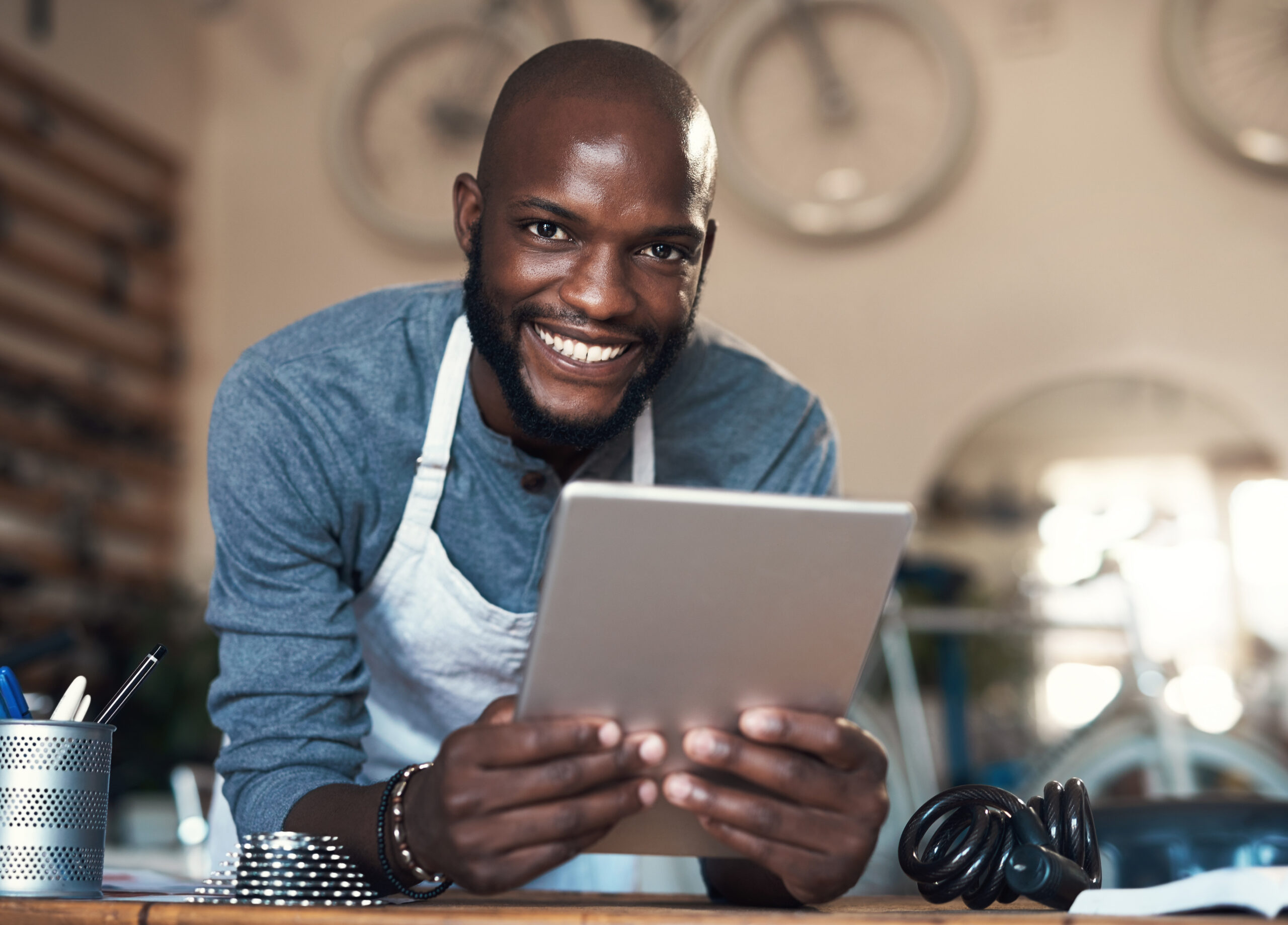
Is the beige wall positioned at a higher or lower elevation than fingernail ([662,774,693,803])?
higher

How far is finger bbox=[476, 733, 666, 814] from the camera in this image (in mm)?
674

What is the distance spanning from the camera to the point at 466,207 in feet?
4.07

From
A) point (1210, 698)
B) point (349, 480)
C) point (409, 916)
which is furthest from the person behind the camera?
point (1210, 698)

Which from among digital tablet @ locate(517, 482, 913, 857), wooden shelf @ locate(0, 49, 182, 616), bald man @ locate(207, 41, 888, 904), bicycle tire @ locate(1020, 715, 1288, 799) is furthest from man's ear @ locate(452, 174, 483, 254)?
wooden shelf @ locate(0, 49, 182, 616)

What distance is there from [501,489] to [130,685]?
1.50ft

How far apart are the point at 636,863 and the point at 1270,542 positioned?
8.10ft

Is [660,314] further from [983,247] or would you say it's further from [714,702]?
[983,247]

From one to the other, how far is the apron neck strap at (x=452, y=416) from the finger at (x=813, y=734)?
48 cm

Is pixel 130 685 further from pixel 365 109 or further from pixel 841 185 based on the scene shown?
pixel 365 109

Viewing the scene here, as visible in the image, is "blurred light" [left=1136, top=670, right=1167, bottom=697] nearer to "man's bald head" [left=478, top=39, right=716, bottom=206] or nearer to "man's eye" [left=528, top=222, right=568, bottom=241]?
"man's bald head" [left=478, top=39, right=716, bottom=206]

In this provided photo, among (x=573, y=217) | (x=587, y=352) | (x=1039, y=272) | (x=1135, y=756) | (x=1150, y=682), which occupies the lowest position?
(x=1135, y=756)

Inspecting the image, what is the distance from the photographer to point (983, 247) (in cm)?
353

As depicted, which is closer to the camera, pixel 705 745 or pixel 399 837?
pixel 705 745

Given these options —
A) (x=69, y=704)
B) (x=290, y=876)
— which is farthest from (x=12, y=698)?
(x=290, y=876)
